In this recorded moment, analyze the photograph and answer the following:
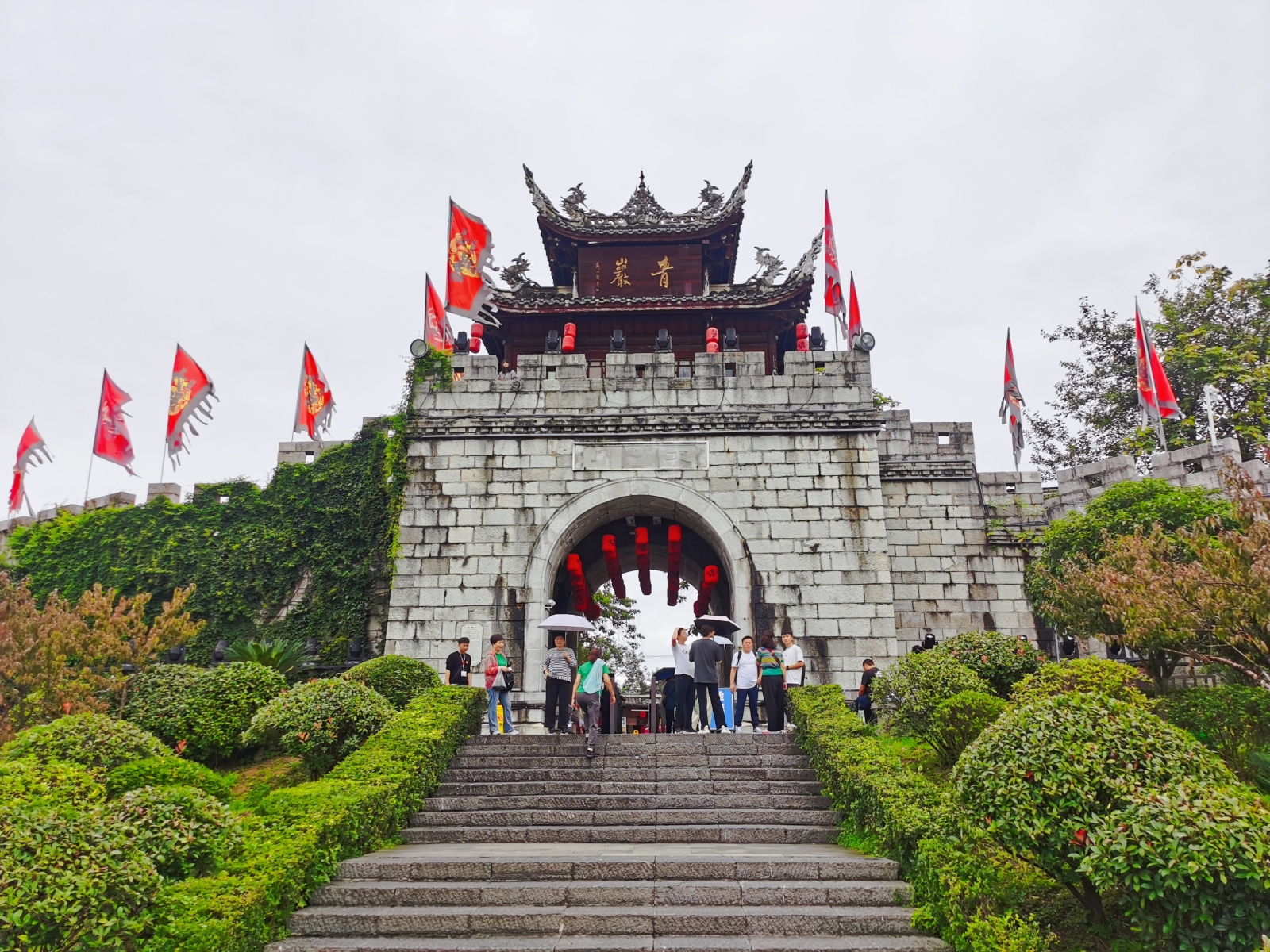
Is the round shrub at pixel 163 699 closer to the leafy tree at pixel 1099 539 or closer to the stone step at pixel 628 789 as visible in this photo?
the stone step at pixel 628 789

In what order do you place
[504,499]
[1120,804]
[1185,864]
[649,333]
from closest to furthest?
[1185,864] < [1120,804] < [504,499] < [649,333]

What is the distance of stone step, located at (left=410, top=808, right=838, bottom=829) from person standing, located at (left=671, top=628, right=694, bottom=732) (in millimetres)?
3409

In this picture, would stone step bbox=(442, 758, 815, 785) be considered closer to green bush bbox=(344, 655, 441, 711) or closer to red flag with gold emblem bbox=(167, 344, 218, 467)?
green bush bbox=(344, 655, 441, 711)

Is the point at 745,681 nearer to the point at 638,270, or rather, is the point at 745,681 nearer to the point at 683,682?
the point at 683,682

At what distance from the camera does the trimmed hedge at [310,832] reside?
5.53m

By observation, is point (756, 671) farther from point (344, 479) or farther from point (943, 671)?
point (344, 479)

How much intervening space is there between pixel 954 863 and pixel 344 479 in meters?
12.5

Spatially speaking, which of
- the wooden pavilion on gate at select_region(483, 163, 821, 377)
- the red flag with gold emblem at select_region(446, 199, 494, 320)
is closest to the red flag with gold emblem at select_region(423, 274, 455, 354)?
the wooden pavilion on gate at select_region(483, 163, 821, 377)

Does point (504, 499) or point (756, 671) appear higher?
point (504, 499)

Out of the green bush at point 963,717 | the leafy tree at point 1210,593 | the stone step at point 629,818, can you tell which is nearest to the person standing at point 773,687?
the green bush at point 963,717

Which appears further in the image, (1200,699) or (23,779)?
(1200,699)

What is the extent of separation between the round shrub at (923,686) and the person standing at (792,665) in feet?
4.52

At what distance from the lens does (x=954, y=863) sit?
611 centimetres

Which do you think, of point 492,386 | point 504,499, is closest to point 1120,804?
point 504,499
